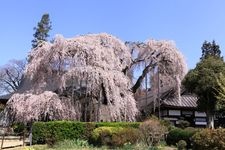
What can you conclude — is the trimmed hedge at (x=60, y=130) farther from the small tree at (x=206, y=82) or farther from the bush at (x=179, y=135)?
the small tree at (x=206, y=82)

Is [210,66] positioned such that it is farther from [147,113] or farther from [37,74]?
[37,74]

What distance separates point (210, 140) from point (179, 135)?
25.3ft

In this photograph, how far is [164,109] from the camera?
38062 millimetres

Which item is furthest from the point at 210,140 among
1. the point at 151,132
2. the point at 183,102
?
the point at 183,102

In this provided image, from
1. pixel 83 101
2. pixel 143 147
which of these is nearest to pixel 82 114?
pixel 83 101

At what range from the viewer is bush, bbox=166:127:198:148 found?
926 inches

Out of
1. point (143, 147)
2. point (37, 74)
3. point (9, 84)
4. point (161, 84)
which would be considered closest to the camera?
point (143, 147)

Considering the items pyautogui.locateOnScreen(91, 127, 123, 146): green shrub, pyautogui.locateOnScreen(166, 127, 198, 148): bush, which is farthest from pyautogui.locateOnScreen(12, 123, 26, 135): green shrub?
pyautogui.locateOnScreen(166, 127, 198, 148): bush

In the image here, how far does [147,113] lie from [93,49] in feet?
31.9

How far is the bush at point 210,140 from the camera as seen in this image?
16703 mm

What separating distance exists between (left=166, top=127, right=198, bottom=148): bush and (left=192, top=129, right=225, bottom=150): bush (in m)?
5.32

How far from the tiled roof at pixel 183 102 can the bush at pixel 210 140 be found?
19.4m

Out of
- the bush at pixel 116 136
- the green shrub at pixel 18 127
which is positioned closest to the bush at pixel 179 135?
the bush at pixel 116 136

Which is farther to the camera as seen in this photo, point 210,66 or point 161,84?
point 161,84
